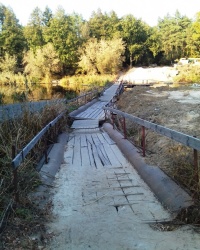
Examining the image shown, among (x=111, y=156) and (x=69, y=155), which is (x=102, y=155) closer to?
(x=111, y=156)

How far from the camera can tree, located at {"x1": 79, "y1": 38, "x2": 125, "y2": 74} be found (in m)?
53.0

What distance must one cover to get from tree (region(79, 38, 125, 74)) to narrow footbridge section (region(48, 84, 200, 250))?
48203mm

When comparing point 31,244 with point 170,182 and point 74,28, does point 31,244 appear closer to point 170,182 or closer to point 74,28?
point 170,182

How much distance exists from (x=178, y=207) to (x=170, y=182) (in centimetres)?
74

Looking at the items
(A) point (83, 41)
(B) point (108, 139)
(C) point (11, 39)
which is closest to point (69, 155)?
(B) point (108, 139)

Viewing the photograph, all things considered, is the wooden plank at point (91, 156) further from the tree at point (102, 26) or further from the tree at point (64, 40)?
the tree at point (102, 26)

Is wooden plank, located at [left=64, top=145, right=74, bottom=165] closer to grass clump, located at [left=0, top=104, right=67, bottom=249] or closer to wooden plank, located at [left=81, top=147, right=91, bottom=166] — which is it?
wooden plank, located at [left=81, top=147, right=91, bottom=166]

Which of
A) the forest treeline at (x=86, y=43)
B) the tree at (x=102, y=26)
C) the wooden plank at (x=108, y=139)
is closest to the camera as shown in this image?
the wooden plank at (x=108, y=139)

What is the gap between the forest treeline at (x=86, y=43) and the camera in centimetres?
5597

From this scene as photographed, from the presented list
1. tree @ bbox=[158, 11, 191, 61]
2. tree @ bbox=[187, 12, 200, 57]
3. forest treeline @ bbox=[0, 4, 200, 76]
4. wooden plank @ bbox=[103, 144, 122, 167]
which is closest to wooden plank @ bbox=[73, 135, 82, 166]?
wooden plank @ bbox=[103, 144, 122, 167]

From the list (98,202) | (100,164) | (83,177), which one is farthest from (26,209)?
(100,164)

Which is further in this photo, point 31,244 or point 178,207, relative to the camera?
point 178,207

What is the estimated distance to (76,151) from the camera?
24.5 feet

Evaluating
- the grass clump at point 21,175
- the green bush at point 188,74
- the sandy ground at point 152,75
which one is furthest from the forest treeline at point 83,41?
the grass clump at point 21,175
